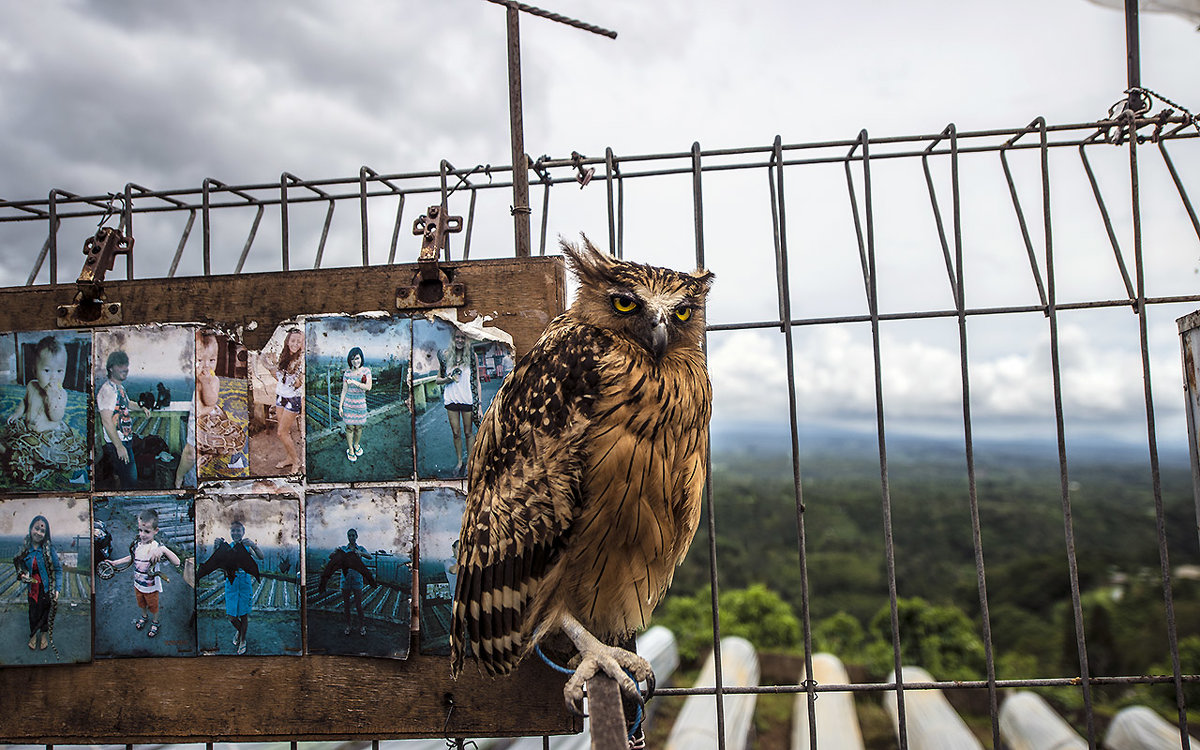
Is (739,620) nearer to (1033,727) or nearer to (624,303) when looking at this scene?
(1033,727)

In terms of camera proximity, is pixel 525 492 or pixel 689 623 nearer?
pixel 525 492

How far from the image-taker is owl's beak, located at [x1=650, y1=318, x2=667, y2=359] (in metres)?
1.79

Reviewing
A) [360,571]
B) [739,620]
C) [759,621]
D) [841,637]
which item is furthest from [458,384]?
[841,637]

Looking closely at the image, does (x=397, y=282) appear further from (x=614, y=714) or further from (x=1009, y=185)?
(x=1009, y=185)

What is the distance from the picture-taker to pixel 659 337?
1.79 m

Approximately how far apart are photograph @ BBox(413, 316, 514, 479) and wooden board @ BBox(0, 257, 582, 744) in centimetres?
9

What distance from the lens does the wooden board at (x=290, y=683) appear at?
7.62ft

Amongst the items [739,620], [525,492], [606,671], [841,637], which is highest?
[525,492]

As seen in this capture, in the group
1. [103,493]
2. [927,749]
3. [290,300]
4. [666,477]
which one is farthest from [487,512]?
[927,749]

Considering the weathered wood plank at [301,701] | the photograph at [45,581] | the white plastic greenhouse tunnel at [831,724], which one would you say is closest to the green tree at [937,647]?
the white plastic greenhouse tunnel at [831,724]

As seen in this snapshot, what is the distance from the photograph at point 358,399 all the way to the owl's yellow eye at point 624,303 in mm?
857

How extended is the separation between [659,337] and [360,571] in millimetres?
1371

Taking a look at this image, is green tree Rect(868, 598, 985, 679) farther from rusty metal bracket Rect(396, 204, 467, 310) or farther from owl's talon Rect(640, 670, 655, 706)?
rusty metal bracket Rect(396, 204, 467, 310)

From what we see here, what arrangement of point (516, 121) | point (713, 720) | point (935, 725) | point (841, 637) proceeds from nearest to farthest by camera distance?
1. point (516, 121)
2. point (713, 720)
3. point (935, 725)
4. point (841, 637)
